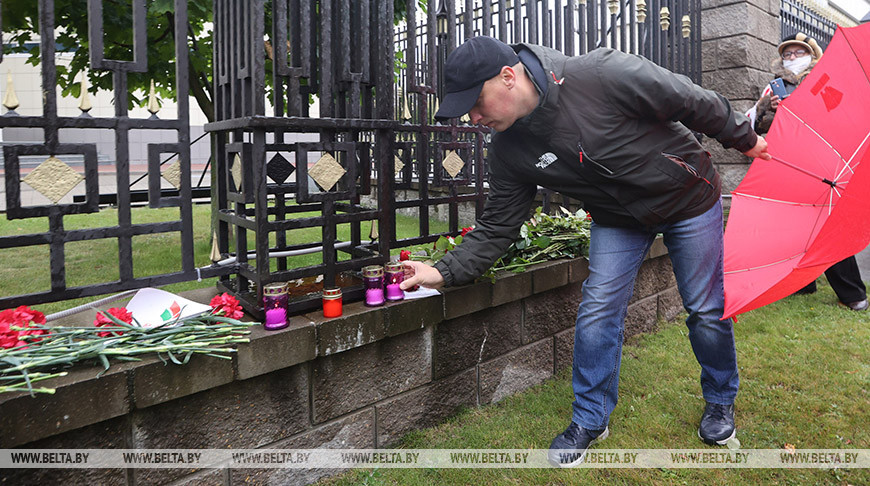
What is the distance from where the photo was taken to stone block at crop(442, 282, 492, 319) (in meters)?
2.96

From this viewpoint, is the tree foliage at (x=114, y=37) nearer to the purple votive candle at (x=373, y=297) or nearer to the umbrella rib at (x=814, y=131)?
the purple votive candle at (x=373, y=297)

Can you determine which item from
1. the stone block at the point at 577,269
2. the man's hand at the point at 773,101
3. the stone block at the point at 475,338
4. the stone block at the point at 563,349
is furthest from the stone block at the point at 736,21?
the stone block at the point at 475,338

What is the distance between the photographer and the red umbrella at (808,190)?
2012 millimetres

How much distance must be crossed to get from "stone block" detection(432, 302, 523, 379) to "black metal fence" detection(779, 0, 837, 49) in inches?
263

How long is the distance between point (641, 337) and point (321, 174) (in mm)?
2907

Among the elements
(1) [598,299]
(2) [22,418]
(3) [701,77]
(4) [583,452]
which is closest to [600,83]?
(1) [598,299]

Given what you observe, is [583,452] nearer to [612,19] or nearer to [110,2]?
[612,19]

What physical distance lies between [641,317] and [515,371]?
1.48 m

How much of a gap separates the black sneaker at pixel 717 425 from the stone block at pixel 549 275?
3.59 feet

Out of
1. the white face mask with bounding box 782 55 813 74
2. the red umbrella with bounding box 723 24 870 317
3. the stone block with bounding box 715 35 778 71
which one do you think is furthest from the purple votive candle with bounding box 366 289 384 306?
the stone block with bounding box 715 35 778 71

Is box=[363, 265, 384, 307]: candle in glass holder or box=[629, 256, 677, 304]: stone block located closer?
box=[363, 265, 384, 307]: candle in glass holder

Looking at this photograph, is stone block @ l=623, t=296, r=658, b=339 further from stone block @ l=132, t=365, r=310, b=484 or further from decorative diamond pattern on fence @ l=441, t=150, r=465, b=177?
stone block @ l=132, t=365, r=310, b=484

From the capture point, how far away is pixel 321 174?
8.79 feet

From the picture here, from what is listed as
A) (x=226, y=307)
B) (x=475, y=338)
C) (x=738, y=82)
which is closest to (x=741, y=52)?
(x=738, y=82)
